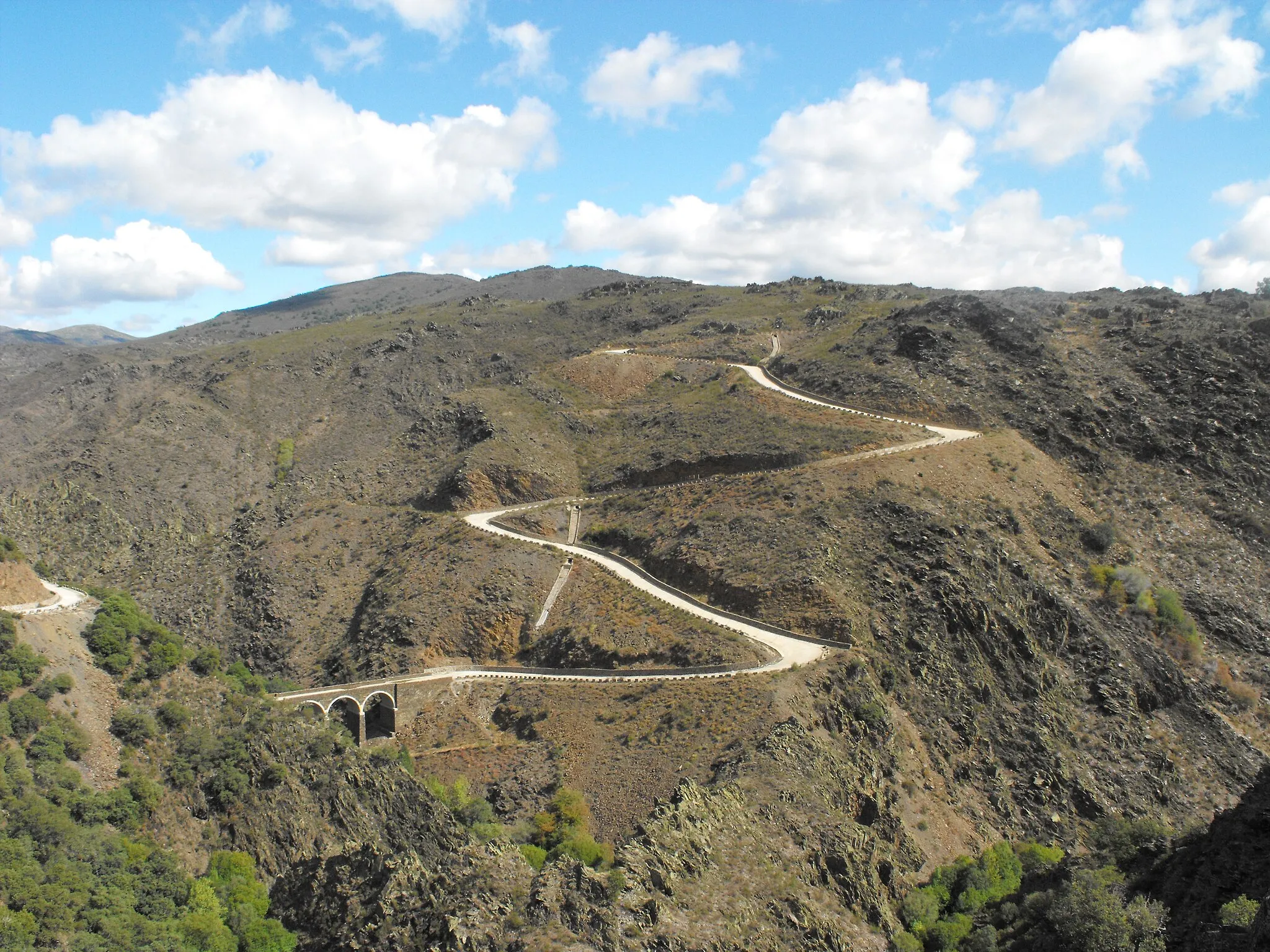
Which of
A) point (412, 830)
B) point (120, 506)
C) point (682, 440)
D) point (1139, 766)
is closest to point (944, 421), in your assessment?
point (682, 440)

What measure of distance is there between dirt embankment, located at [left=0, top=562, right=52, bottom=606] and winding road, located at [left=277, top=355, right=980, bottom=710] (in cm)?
1243

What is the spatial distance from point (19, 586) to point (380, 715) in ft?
63.4

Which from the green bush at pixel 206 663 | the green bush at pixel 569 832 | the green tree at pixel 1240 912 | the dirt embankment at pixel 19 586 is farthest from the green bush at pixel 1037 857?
the dirt embankment at pixel 19 586

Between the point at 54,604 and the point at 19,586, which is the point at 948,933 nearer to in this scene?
the point at 54,604

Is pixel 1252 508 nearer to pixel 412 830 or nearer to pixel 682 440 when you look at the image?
pixel 682 440

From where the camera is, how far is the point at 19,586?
4297 centimetres

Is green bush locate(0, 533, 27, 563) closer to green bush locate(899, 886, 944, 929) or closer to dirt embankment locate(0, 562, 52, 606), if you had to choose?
dirt embankment locate(0, 562, 52, 606)

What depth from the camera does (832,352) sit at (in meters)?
87.1

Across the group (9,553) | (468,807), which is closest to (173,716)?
(9,553)

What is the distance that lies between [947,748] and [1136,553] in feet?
83.5

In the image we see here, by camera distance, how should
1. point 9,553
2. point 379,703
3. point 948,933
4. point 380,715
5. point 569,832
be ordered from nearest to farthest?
1. point 948,933
2. point 569,832
3. point 9,553
4. point 379,703
5. point 380,715

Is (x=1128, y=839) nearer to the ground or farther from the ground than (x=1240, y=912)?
nearer to the ground

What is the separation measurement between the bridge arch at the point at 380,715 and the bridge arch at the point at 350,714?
356 mm

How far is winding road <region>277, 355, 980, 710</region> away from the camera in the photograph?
47.8m
